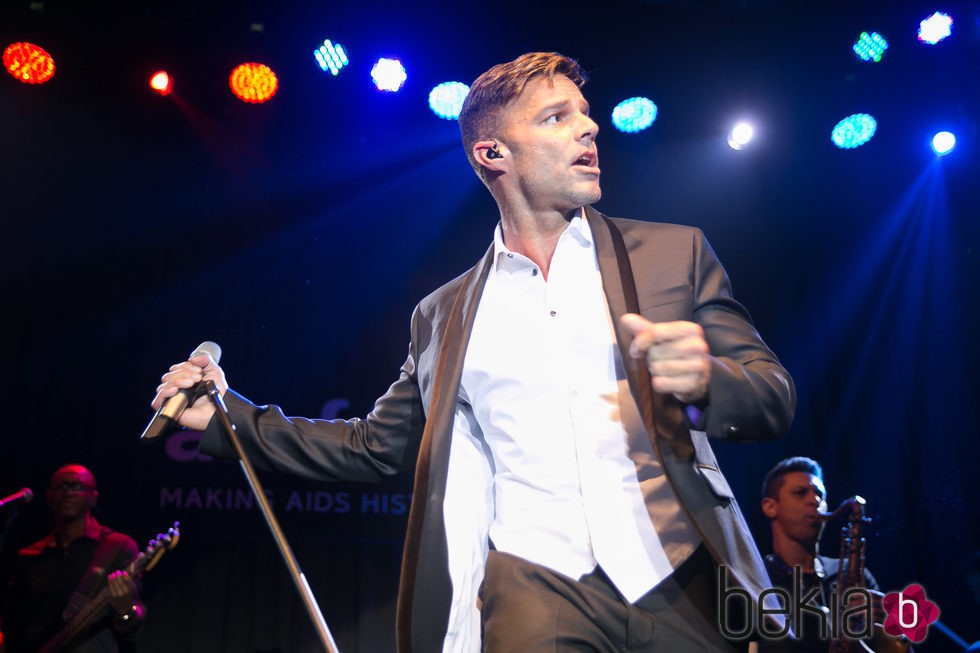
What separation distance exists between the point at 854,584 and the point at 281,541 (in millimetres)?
3789

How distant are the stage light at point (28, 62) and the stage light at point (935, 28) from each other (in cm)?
643

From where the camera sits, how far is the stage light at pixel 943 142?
6.52m

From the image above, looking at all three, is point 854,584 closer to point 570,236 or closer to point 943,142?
point 570,236

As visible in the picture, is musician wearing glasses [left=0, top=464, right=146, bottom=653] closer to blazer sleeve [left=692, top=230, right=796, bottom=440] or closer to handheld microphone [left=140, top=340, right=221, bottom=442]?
handheld microphone [left=140, top=340, right=221, bottom=442]

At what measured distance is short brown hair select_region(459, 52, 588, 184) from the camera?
2588 millimetres

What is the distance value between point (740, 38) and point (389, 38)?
9.03ft

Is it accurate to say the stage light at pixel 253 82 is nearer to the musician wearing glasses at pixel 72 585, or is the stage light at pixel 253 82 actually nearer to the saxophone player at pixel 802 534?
the musician wearing glasses at pixel 72 585

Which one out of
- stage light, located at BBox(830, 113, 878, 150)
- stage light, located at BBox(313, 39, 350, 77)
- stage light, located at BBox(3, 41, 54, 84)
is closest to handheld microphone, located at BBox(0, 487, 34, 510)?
stage light, located at BBox(3, 41, 54, 84)

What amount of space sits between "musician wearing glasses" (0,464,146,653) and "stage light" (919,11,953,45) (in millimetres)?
6882

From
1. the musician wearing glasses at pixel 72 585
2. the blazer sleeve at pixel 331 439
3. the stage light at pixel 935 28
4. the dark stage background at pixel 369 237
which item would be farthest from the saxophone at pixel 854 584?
the musician wearing glasses at pixel 72 585

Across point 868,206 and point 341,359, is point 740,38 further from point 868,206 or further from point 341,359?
point 341,359

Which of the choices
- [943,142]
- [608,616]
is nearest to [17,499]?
[608,616]

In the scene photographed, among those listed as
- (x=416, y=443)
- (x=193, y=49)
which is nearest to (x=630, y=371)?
(x=416, y=443)

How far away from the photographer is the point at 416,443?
7.78 ft
